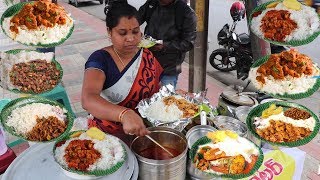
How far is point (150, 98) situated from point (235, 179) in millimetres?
962

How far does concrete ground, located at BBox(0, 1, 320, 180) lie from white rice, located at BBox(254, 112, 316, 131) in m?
2.22

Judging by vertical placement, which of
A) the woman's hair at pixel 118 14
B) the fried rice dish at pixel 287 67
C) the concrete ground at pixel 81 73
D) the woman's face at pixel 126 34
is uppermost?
the woman's hair at pixel 118 14

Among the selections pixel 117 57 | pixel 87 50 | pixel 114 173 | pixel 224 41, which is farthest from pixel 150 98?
pixel 87 50

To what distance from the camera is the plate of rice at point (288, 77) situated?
2105mm

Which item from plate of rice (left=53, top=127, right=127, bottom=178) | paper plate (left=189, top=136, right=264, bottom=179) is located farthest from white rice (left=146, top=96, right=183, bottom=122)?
plate of rice (left=53, top=127, right=127, bottom=178)

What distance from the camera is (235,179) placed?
167 cm

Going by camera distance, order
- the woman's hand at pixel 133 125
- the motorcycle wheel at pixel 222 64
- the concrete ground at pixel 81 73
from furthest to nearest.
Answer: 1. the motorcycle wheel at pixel 222 64
2. the concrete ground at pixel 81 73
3. the woman's hand at pixel 133 125

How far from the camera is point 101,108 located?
192 cm

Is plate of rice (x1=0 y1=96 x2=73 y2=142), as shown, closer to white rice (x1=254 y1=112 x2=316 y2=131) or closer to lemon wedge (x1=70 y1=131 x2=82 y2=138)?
lemon wedge (x1=70 y1=131 x2=82 y2=138)

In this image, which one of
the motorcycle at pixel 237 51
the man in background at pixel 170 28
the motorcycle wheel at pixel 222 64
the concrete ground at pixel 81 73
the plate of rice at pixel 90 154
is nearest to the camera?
the plate of rice at pixel 90 154

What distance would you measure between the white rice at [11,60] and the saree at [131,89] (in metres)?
0.52

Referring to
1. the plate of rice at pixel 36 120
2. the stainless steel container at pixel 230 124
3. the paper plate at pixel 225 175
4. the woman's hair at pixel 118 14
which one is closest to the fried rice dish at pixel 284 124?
the stainless steel container at pixel 230 124

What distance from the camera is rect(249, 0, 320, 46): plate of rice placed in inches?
82.8

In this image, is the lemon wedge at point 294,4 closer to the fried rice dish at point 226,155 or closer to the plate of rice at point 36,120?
the fried rice dish at point 226,155
